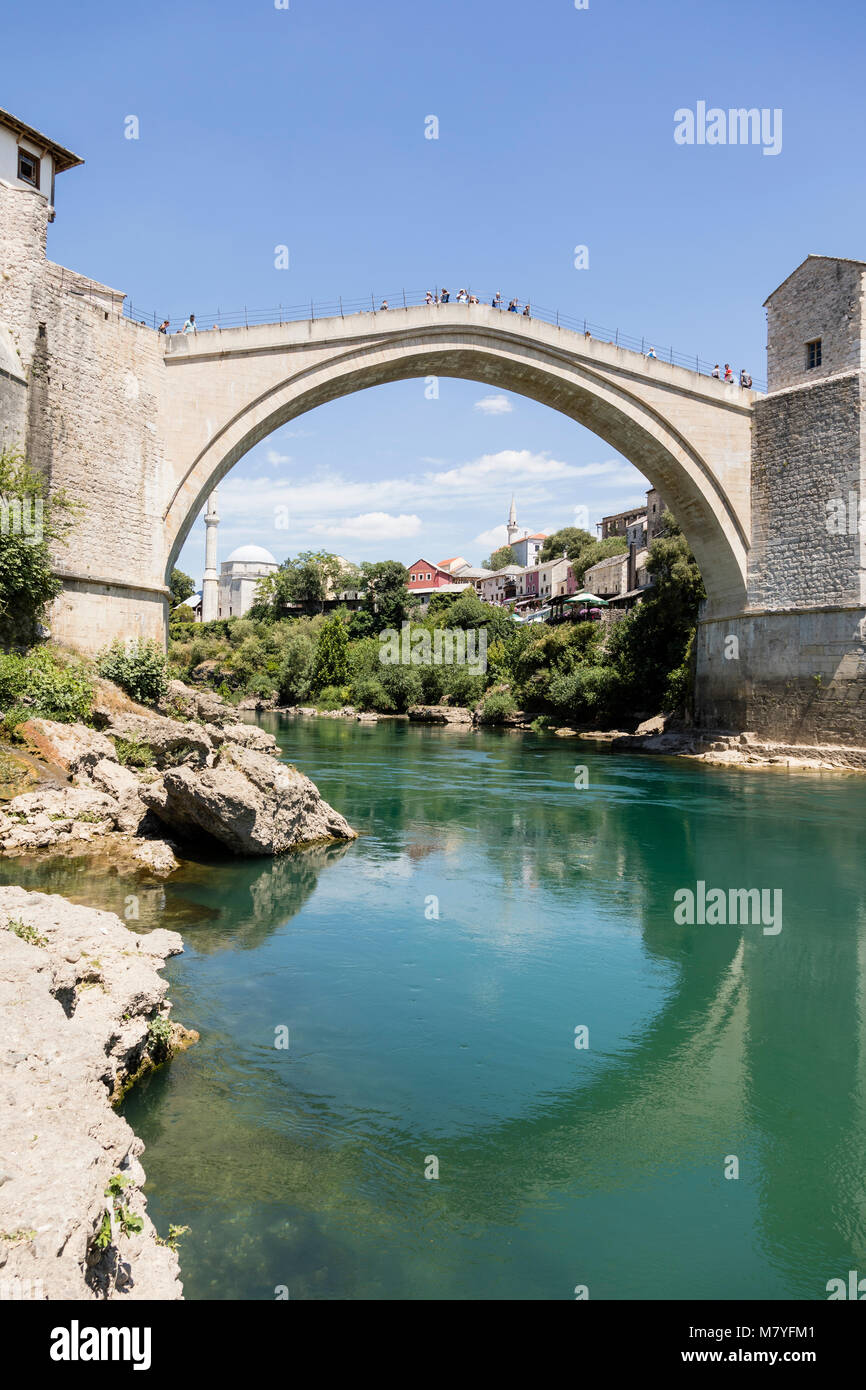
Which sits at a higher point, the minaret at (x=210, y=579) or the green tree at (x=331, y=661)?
the minaret at (x=210, y=579)

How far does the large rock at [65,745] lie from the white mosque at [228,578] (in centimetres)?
5215

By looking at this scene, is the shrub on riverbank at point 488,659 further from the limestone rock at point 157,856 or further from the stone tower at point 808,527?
the limestone rock at point 157,856

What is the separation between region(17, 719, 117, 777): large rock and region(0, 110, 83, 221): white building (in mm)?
9465

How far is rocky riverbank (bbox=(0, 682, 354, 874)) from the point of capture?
8828 millimetres

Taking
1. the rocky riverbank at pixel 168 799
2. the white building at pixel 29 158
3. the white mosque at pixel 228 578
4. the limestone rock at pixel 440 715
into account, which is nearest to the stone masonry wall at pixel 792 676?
the rocky riverbank at pixel 168 799

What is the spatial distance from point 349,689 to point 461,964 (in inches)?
1337

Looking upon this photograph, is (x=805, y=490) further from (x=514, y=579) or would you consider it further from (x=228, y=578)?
Result: (x=228, y=578)

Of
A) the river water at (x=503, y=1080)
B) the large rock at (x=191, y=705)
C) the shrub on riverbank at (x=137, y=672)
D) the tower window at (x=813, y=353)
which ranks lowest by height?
the river water at (x=503, y=1080)

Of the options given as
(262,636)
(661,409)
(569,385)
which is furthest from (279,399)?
(262,636)

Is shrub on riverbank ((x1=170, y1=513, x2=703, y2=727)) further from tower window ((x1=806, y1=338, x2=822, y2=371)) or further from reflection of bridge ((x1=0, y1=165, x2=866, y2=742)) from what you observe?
tower window ((x1=806, y1=338, x2=822, y2=371))

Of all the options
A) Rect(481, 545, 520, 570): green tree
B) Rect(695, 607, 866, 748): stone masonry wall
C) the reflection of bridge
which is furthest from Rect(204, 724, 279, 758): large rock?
Rect(481, 545, 520, 570): green tree

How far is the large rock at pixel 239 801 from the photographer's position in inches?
349

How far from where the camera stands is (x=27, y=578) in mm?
12344
